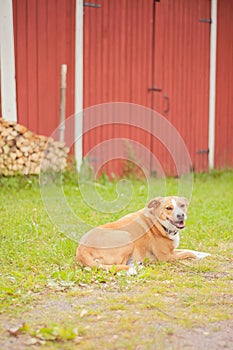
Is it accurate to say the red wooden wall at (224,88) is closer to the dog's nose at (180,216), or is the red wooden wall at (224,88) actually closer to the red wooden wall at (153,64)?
the red wooden wall at (153,64)

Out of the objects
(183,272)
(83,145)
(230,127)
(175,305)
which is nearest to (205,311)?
(175,305)

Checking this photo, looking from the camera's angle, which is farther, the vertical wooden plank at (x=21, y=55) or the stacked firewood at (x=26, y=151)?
the vertical wooden plank at (x=21, y=55)

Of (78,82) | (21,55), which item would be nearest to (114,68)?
(78,82)

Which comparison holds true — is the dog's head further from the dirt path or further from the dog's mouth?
the dirt path

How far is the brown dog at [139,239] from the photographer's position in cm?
481

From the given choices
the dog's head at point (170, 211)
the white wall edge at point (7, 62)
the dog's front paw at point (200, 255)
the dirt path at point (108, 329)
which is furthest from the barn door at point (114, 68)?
the dirt path at point (108, 329)

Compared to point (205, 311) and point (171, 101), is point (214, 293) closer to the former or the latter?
point (205, 311)

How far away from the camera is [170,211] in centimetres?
511

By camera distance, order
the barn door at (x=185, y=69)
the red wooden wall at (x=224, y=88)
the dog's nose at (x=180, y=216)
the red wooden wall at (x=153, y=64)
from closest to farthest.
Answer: the dog's nose at (x=180, y=216), the red wooden wall at (x=153, y=64), the barn door at (x=185, y=69), the red wooden wall at (x=224, y=88)

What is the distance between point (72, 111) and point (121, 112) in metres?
1.15

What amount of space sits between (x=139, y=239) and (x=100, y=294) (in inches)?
36.2

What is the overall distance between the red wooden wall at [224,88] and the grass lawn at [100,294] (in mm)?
5017

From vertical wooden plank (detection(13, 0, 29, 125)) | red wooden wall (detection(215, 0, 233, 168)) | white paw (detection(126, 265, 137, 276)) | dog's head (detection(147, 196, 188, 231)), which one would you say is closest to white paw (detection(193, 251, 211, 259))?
dog's head (detection(147, 196, 188, 231))

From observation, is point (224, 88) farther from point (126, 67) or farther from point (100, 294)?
point (100, 294)
